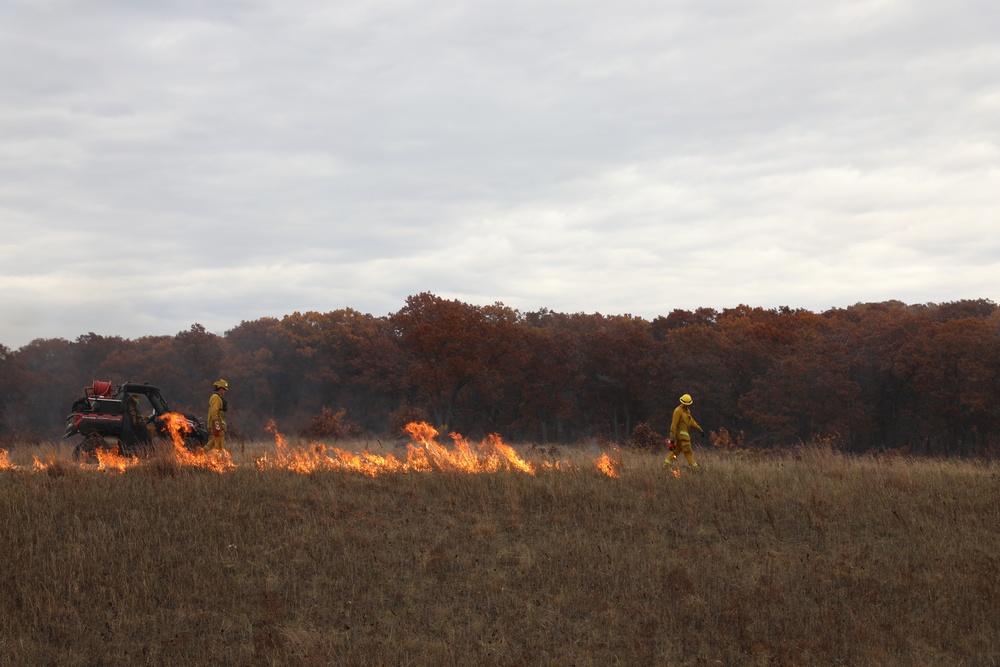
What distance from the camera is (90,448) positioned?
17.0m

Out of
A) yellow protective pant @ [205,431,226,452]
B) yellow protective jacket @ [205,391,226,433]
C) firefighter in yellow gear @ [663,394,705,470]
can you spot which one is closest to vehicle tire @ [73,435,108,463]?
yellow protective pant @ [205,431,226,452]

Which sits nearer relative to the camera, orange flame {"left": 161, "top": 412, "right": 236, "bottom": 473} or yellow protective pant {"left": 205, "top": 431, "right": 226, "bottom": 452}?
orange flame {"left": 161, "top": 412, "right": 236, "bottom": 473}

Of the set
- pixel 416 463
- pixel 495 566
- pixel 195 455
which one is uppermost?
pixel 195 455

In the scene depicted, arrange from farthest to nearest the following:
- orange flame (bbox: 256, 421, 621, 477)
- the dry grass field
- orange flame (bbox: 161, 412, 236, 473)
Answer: orange flame (bbox: 256, 421, 621, 477), orange flame (bbox: 161, 412, 236, 473), the dry grass field

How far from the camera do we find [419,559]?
12570 millimetres

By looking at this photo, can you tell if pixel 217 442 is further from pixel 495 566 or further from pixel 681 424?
pixel 681 424

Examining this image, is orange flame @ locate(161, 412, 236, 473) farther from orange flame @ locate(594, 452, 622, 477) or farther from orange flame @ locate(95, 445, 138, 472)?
orange flame @ locate(594, 452, 622, 477)

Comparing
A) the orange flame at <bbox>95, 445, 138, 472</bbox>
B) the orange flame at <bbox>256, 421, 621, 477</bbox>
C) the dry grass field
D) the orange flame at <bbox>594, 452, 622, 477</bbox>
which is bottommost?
the dry grass field

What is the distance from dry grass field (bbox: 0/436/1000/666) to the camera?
10.2 m

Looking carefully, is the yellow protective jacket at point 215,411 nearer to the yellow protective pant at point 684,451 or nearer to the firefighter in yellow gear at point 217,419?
the firefighter in yellow gear at point 217,419

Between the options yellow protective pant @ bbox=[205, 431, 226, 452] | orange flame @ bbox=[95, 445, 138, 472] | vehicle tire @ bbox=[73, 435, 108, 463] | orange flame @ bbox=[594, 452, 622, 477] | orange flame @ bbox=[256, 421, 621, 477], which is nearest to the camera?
orange flame @ bbox=[95, 445, 138, 472]

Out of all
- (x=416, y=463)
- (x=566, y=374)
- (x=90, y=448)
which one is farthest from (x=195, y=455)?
(x=566, y=374)

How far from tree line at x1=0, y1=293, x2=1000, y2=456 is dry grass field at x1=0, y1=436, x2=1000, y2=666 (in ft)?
57.0

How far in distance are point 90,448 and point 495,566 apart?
9.81 meters
